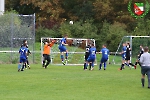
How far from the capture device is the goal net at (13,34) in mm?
39281

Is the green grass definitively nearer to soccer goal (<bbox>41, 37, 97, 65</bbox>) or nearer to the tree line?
soccer goal (<bbox>41, 37, 97, 65</bbox>)

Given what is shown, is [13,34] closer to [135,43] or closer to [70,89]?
[135,43]

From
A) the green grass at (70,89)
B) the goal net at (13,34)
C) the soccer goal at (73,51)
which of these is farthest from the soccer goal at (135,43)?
the green grass at (70,89)

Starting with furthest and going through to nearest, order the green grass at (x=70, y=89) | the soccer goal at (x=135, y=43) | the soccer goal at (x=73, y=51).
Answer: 1. the soccer goal at (x=135, y=43)
2. the soccer goal at (x=73, y=51)
3. the green grass at (x=70, y=89)

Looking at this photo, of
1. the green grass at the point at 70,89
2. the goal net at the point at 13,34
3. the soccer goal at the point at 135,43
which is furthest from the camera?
the soccer goal at the point at 135,43

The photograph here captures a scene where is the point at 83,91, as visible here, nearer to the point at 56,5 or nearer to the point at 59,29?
the point at 59,29

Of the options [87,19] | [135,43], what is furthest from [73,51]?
[87,19]

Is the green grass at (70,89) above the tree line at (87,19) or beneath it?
beneath

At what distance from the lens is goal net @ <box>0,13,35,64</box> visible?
39281mm

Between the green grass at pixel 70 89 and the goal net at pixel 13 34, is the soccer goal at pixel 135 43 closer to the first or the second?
A: the goal net at pixel 13 34

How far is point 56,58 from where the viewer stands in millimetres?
41188

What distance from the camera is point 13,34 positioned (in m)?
39.2

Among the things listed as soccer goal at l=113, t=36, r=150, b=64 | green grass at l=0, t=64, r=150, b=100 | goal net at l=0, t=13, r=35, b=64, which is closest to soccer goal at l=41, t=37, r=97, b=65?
goal net at l=0, t=13, r=35, b=64

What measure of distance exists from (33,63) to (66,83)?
57.1 ft
